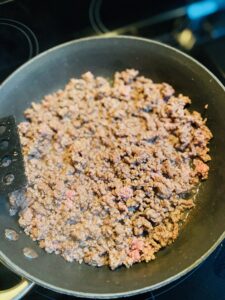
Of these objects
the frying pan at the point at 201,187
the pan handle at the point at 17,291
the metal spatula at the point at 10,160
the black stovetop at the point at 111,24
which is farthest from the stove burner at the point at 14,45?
the pan handle at the point at 17,291

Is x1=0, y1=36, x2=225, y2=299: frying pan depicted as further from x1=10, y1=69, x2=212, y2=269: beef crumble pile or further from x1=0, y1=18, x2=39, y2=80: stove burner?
x1=0, y1=18, x2=39, y2=80: stove burner

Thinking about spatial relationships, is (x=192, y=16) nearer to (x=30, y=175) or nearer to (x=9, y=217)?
(x=30, y=175)

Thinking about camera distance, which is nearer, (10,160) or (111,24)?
(10,160)

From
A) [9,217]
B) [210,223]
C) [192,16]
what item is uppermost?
[192,16]

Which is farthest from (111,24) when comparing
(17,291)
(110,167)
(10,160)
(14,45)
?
(17,291)

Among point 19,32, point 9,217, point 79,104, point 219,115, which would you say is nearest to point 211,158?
point 219,115

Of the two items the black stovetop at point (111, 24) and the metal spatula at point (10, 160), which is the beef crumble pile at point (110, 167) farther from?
the black stovetop at point (111, 24)

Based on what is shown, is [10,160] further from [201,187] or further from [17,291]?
[201,187]
